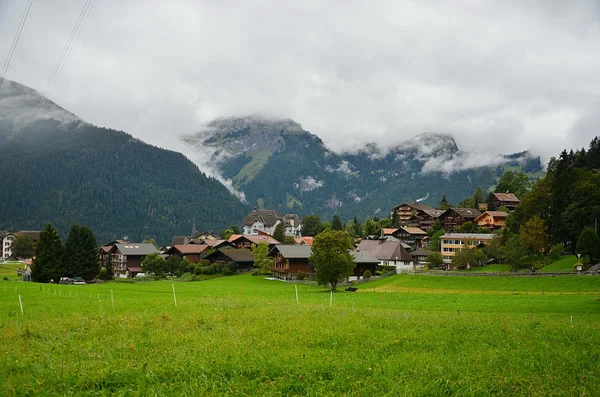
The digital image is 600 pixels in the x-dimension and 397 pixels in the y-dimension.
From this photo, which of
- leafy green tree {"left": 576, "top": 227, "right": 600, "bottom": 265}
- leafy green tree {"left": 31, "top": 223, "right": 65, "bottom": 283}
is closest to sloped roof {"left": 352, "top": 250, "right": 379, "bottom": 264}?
leafy green tree {"left": 576, "top": 227, "right": 600, "bottom": 265}

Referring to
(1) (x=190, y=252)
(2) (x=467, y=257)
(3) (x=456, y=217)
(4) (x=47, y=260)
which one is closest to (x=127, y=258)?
(1) (x=190, y=252)

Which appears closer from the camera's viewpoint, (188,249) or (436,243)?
(436,243)

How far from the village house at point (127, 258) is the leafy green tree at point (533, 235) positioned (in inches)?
3324

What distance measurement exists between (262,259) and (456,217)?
6365cm

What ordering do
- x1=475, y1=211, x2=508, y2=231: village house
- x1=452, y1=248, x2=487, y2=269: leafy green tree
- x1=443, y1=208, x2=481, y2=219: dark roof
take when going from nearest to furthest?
x1=452, y1=248, x2=487, y2=269: leafy green tree → x1=475, y1=211, x2=508, y2=231: village house → x1=443, y1=208, x2=481, y2=219: dark roof

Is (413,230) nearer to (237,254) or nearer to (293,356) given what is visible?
(237,254)

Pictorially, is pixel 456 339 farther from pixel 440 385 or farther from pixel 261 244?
pixel 261 244

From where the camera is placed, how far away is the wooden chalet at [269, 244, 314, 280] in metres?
86.8

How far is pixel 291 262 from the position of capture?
286 ft

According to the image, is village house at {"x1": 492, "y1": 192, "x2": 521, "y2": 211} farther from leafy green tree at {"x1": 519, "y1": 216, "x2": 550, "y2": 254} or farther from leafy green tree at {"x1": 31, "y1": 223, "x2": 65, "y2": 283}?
leafy green tree at {"x1": 31, "y1": 223, "x2": 65, "y2": 283}

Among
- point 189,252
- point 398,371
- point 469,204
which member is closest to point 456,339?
point 398,371

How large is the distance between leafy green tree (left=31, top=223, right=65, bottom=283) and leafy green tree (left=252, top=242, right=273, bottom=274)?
120ft

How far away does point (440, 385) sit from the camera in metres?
10.0

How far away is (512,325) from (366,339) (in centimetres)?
721
